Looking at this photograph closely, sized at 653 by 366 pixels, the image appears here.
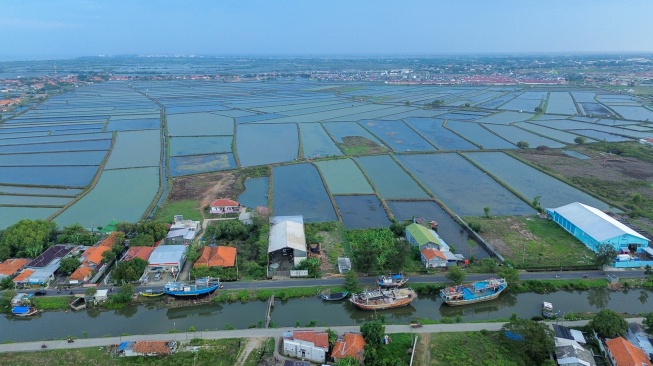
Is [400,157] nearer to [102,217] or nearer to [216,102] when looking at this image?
[102,217]

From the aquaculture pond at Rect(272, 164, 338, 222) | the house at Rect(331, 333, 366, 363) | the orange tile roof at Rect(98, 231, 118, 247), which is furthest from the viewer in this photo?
the aquaculture pond at Rect(272, 164, 338, 222)

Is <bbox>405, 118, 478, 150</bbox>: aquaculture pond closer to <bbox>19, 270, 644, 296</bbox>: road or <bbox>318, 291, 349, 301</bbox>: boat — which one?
<bbox>19, 270, 644, 296</bbox>: road

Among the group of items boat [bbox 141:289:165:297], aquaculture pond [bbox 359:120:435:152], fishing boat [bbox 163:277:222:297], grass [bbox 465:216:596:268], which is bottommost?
boat [bbox 141:289:165:297]

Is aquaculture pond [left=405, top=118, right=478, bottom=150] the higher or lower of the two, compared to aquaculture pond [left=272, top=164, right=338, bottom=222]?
higher

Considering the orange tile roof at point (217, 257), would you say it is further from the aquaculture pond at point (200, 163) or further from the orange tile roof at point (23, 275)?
the aquaculture pond at point (200, 163)

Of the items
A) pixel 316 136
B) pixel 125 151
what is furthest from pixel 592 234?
pixel 125 151

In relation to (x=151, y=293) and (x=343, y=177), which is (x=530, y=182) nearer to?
(x=343, y=177)

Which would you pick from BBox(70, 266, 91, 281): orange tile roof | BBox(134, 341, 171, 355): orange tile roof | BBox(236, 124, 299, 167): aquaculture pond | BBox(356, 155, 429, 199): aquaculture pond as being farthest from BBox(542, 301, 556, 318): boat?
BBox(236, 124, 299, 167): aquaculture pond
